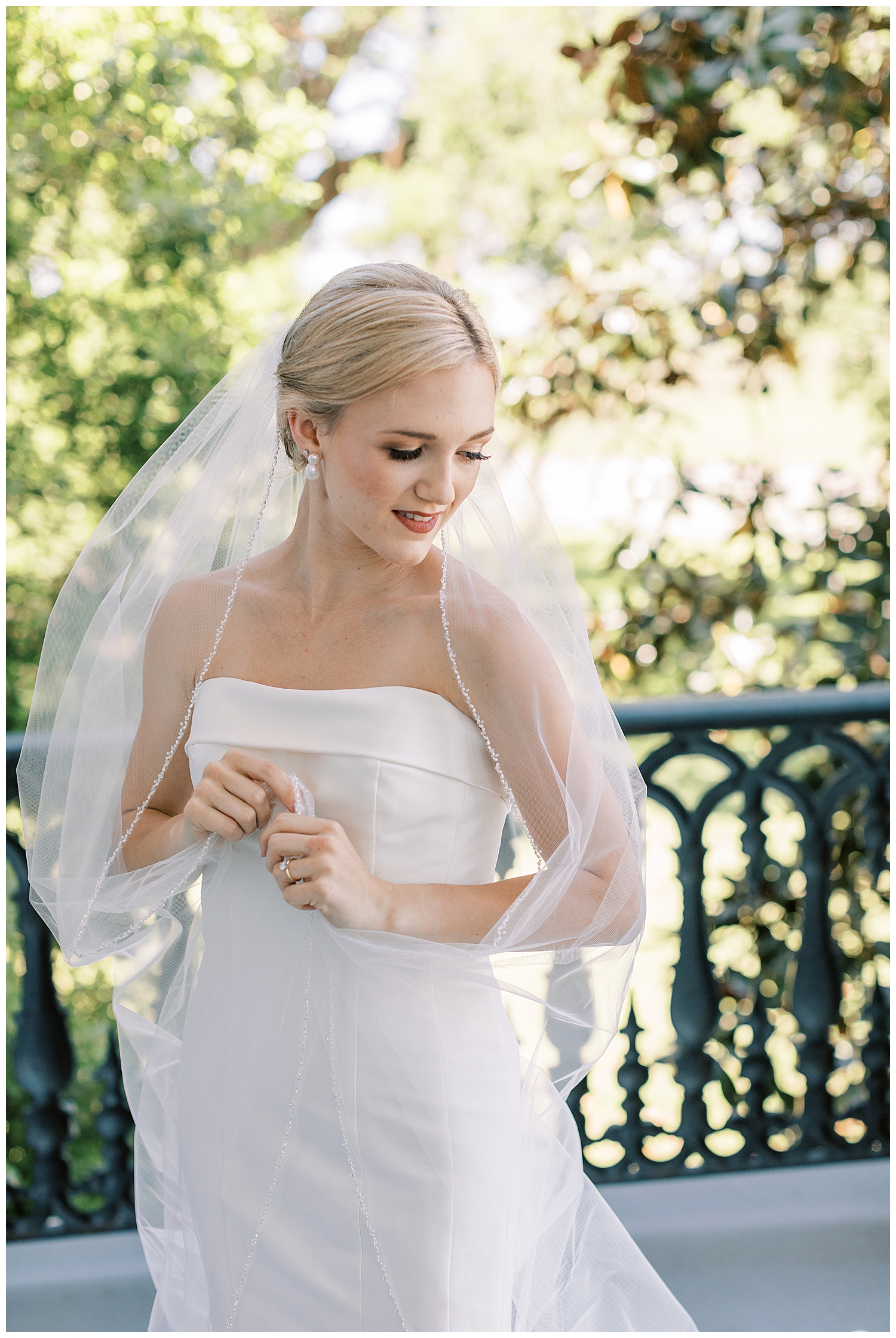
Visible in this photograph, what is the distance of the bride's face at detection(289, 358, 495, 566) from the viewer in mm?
1130

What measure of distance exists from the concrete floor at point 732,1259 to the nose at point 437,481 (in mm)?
1739

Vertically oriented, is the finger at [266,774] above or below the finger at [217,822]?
above

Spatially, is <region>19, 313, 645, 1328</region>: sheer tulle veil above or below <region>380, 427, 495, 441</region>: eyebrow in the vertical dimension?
below

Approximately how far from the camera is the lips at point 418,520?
1.18 m

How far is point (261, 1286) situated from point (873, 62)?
3.16 meters

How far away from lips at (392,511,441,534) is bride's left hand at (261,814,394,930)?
0.34 metres

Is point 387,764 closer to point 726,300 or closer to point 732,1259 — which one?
point 732,1259

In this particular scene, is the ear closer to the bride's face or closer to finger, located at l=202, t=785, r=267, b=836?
the bride's face

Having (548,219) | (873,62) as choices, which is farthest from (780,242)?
(548,219)

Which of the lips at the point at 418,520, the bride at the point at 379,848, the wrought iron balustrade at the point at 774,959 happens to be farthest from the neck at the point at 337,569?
the wrought iron balustrade at the point at 774,959

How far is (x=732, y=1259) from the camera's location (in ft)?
7.25

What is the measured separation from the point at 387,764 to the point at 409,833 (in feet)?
0.29

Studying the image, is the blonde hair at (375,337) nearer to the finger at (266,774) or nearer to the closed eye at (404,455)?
the closed eye at (404,455)

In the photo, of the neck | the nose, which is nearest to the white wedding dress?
the neck
